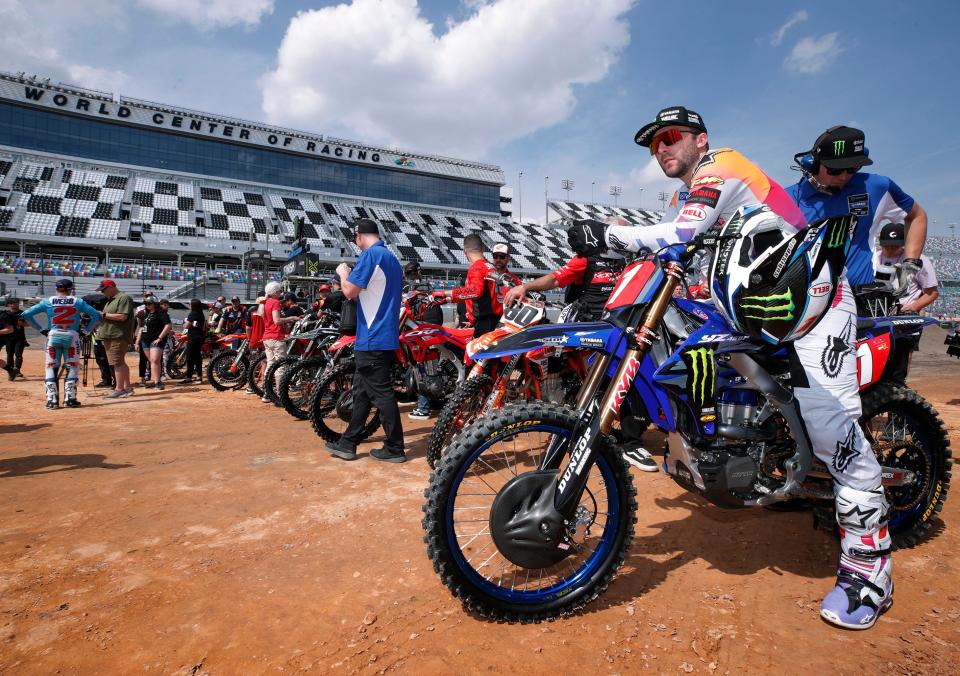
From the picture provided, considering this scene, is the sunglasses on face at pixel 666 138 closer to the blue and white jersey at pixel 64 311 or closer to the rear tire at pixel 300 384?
the rear tire at pixel 300 384

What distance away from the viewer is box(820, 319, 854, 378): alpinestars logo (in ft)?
7.57

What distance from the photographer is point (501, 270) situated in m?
6.14

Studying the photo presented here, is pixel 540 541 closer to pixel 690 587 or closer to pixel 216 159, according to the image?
pixel 690 587

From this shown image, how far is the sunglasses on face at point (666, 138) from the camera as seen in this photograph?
8.30ft

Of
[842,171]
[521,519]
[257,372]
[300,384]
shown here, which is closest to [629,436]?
[521,519]

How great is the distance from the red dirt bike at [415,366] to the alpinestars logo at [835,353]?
3.83 m

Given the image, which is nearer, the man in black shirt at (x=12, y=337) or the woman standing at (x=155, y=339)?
the woman standing at (x=155, y=339)

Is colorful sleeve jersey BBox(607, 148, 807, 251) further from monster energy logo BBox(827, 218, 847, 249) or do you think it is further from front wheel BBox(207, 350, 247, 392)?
front wheel BBox(207, 350, 247, 392)

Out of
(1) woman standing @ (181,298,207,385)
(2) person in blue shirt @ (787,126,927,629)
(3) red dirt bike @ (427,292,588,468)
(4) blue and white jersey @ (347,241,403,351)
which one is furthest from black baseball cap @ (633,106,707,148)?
(1) woman standing @ (181,298,207,385)

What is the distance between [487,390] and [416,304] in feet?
7.94

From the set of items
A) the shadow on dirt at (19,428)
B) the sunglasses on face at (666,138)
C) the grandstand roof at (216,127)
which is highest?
the grandstand roof at (216,127)

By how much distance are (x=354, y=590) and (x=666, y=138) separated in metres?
2.66

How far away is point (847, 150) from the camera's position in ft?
9.21

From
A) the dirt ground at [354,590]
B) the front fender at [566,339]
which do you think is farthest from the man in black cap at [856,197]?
the dirt ground at [354,590]
